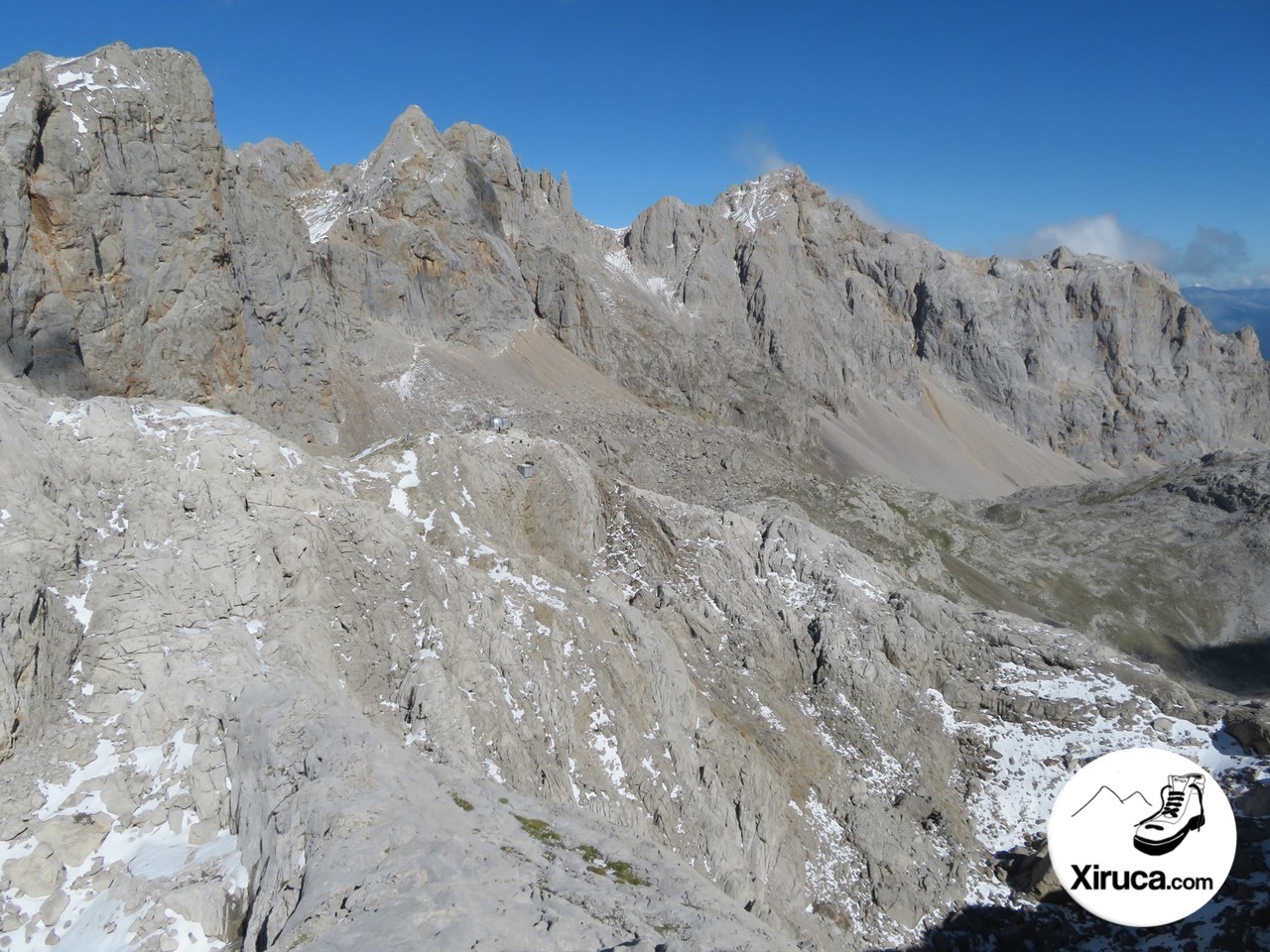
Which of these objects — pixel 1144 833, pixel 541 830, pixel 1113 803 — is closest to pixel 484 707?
pixel 541 830

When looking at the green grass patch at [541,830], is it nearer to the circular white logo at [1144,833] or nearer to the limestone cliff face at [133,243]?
the circular white logo at [1144,833]

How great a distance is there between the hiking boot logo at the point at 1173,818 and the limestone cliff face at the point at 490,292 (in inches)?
1850

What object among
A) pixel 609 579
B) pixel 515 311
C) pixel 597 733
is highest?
pixel 515 311

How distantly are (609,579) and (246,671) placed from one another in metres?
14.9

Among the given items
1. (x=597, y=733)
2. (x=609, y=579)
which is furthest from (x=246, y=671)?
(x=609, y=579)

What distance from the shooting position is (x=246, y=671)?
21078 mm

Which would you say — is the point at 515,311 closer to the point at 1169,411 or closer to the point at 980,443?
the point at 980,443

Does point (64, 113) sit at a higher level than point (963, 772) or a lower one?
higher

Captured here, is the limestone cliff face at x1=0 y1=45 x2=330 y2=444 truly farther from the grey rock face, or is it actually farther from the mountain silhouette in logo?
the mountain silhouette in logo

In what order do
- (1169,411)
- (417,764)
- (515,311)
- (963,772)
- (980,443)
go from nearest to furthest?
1. (417,764)
2. (963,772)
3. (515,311)
4. (980,443)
5. (1169,411)

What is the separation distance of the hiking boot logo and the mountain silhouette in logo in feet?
1.08

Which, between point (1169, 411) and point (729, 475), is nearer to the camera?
point (729, 475)

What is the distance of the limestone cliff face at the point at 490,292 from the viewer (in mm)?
41688

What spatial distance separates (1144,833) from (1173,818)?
1.24 m
